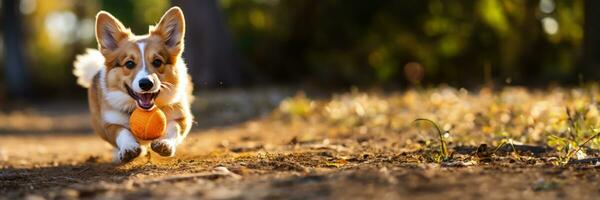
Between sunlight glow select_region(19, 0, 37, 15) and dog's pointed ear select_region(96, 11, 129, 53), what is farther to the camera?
sunlight glow select_region(19, 0, 37, 15)

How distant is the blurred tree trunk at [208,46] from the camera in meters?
15.2

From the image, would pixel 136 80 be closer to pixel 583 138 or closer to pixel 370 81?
pixel 583 138

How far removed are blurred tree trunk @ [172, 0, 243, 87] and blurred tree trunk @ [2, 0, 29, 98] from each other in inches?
385

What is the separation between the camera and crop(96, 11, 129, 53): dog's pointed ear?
6078mm

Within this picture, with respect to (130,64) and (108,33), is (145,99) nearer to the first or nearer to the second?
(130,64)

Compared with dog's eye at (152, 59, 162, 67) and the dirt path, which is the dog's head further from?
the dirt path

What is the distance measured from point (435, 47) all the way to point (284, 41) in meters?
3.61

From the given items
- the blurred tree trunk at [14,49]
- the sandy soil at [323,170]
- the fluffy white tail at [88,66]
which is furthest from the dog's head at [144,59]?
the blurred tree trunk at [14,49]

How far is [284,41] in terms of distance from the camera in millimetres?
18844

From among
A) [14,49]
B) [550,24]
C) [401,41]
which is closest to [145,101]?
[550,24]

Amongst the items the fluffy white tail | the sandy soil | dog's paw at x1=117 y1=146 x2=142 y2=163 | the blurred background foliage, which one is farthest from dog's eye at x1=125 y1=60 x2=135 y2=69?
the blurred background foliage

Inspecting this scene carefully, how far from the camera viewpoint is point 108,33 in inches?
240

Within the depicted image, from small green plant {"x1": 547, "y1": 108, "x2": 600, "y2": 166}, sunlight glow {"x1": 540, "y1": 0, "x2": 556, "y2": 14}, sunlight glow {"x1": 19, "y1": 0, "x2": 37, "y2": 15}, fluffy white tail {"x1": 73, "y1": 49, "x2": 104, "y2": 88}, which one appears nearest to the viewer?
small green plant {"x1": 547, "y1": 108, "x2": 600, "y2": 166}

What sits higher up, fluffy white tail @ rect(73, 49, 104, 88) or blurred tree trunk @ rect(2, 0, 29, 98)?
blurred tree trunk @ rect(2, 0, 29, 98)
